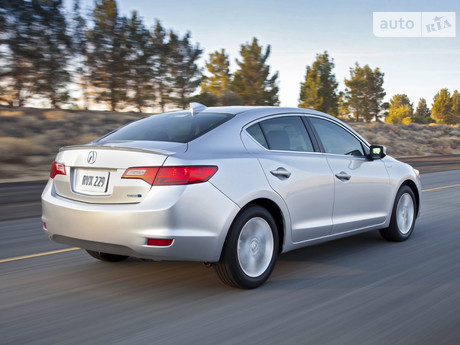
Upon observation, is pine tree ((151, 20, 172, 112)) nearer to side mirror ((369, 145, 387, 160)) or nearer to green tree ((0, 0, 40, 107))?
green tree ((0, 0, 40, 107))

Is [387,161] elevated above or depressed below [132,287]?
above

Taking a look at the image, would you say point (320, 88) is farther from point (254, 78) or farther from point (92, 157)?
point (92, 157)

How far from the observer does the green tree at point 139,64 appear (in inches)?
1242

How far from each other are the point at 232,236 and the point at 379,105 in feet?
249

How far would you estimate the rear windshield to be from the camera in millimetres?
4625

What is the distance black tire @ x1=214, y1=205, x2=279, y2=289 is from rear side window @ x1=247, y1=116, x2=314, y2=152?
0.70 m

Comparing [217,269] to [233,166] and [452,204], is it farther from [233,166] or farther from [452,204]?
[452,204]

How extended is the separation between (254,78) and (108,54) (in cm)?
1992

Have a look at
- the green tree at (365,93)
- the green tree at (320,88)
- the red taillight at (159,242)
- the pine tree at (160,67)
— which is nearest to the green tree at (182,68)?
the pine tree at (160,67)

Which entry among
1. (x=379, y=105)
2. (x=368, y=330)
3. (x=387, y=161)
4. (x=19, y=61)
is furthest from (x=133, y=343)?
(x=379, y=105)

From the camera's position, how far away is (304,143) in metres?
5.37

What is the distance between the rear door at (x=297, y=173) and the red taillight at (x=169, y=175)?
77 centimetres

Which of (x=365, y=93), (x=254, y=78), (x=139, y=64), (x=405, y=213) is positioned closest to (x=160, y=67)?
(x=139, y=64)

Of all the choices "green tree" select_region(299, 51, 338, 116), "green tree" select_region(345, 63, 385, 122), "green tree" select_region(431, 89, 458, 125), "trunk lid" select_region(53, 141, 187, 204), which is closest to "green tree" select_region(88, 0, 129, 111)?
"trunk lid" select_region(53, 141, 187, 204)
